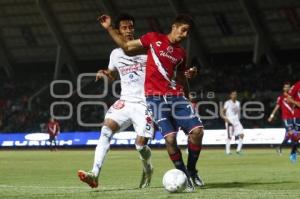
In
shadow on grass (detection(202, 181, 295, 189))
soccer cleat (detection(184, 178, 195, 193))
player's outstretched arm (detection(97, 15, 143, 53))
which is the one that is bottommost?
shadow on grass (detection(202, 181, 295, 189))

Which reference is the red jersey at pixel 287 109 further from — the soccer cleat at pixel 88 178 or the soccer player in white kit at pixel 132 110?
the soccer cleat at pixel 88 178

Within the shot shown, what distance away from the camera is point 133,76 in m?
11.6

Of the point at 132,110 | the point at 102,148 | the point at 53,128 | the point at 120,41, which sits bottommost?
the point at 102,148

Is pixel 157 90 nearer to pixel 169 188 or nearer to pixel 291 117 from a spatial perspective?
pixel 169 188

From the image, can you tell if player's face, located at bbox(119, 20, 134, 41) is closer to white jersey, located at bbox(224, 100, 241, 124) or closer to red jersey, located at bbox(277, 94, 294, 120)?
red jersey, located at bbox(277, 94, 294, 120)

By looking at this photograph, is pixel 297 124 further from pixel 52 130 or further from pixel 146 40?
pixel 52 130

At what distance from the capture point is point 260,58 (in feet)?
163

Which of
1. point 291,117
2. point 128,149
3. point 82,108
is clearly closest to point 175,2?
point 82,108

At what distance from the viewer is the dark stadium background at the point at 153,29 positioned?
4697 centimetres

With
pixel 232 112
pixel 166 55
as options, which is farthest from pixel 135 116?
pixel 232 112

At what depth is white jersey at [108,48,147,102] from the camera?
37.9 feet

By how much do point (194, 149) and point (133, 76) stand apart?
1.57 m

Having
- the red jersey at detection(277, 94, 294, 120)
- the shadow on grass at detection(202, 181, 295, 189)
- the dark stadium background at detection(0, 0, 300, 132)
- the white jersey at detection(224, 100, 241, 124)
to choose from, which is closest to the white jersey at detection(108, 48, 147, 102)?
the shadow on grass at detection(202, 181, 295, 189)

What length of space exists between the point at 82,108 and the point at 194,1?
36.3 feet
